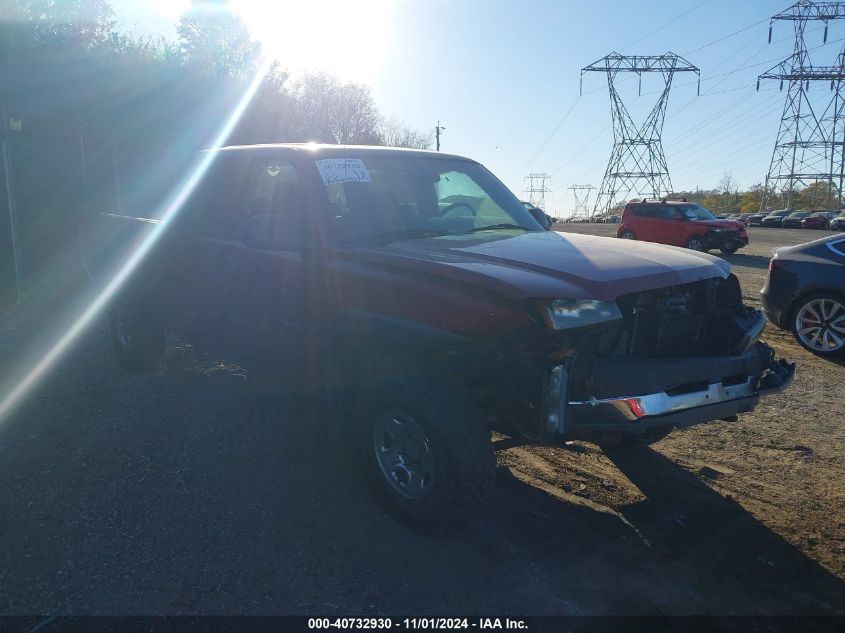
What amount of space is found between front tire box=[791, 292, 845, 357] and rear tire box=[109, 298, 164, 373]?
654 cm

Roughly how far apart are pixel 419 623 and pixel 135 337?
4.23 metres

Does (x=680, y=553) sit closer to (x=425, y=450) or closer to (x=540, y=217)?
(x=425, y=450)

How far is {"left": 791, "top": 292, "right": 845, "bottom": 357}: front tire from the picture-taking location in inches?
294

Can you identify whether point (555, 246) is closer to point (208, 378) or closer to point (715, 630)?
point (715, 630)

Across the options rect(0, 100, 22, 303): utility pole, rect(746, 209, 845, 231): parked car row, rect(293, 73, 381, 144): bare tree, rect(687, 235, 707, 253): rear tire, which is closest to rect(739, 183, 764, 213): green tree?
rect(746, 209, 845, 231): parked car row

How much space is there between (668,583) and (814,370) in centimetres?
463

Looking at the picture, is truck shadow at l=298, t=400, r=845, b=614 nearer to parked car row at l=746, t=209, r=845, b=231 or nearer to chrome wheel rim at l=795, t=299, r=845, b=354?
chrome wheel rim at l=795, t=299, r=845, b=354

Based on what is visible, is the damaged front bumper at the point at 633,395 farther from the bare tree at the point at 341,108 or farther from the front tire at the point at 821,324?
the bare tree at the point at 341,108

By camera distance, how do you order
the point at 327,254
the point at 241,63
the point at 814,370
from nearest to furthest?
the point at 327,254 → the point at 814,370 → the point at 241,63

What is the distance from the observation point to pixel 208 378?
6.45 metres

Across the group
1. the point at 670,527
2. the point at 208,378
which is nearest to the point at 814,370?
the point at 670,527

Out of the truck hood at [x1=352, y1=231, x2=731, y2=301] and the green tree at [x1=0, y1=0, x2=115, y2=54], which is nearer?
the truck hood at [x1=352, y1=231, x2=731, y2=301]

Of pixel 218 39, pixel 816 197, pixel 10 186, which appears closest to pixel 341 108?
pixel 218 39

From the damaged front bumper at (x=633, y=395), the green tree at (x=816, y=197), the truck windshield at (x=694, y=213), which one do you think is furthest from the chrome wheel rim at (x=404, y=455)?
the green tree at (x=816, y=197)
